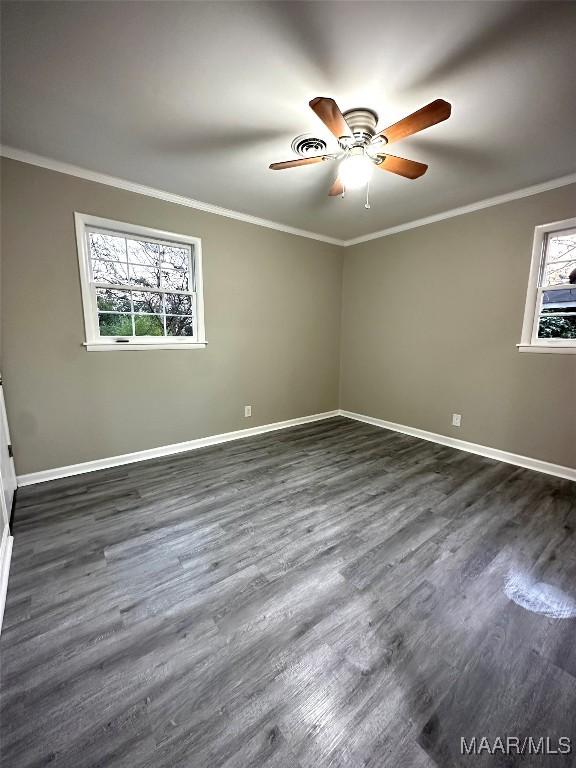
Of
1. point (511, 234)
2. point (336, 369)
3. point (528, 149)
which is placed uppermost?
point (528, 149)

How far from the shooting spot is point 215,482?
273 centimetres

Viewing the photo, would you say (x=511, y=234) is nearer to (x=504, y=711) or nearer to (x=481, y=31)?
(x=481, y=31)

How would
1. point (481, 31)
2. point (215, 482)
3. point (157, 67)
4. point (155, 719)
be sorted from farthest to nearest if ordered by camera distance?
1. point (215, 482)
2. point (157, 67)
3. point (481, 31)
4. point (155, 719)

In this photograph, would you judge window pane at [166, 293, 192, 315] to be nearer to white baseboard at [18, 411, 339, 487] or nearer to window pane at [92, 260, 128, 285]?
window pane at [92, 260, 128, 285]

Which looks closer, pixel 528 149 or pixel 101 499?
pixel 528 149

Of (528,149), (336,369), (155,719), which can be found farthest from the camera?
(336,369)

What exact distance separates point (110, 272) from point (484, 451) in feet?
13.6

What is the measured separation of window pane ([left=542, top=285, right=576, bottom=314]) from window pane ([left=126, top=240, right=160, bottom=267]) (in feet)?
12.3

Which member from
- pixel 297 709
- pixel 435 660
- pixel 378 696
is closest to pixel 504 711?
pixel 435 660

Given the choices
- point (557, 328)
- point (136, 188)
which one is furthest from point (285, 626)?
point (136, 188)

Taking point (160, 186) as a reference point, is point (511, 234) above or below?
below

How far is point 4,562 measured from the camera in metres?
1.65

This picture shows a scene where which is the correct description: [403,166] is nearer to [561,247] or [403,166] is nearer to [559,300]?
[561,247]

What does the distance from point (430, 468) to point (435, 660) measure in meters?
1.96
